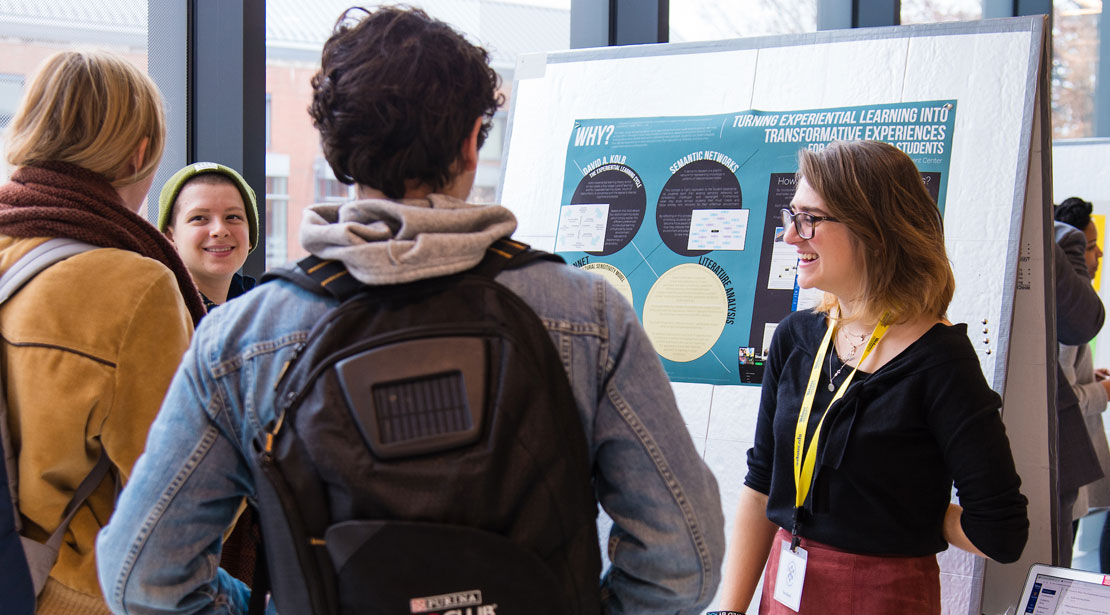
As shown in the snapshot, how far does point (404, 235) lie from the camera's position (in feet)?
2.90

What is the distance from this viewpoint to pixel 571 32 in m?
3.33

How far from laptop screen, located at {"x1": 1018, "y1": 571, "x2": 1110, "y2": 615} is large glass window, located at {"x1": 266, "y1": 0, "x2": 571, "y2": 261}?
193cm

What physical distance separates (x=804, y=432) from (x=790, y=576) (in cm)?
27

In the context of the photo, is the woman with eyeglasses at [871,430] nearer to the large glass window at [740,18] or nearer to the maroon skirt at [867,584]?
the maroon skirt at [867,584]

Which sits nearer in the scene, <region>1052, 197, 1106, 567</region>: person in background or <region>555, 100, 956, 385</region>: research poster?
<region>555, 100, 956, 385</region>: research poster

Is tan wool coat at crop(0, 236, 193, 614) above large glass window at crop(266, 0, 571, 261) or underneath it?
underneath

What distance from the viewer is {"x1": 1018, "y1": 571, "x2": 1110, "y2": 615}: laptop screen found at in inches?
68.8

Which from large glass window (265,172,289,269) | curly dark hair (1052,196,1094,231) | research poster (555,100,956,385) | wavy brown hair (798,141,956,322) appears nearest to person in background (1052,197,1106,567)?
curly dark hair (1052,196,1094,231)

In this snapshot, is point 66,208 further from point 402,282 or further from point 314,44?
point 314,44

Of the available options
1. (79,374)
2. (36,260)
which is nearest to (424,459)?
(79,374)

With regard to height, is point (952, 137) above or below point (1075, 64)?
below

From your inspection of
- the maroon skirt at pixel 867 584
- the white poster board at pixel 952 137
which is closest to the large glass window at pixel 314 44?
the white poster board at pixel 952 137

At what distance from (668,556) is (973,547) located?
0.83 meters

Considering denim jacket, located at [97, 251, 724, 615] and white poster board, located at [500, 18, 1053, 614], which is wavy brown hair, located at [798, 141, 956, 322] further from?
denim jacket, located at [97, 251, 724, 615]
